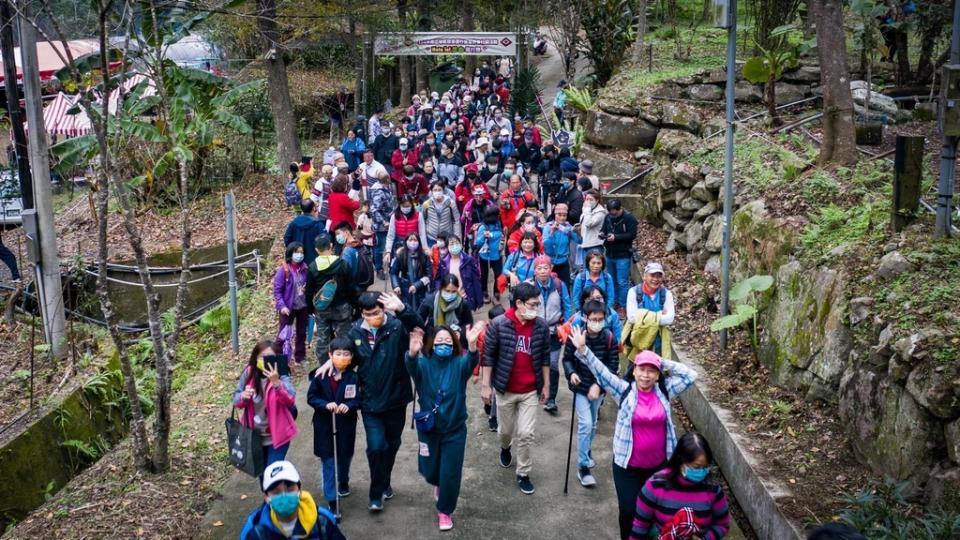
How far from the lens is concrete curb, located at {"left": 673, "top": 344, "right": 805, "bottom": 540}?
21.9 feet

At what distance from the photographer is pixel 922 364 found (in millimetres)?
6266

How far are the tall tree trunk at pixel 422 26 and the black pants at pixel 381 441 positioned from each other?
27.4 m

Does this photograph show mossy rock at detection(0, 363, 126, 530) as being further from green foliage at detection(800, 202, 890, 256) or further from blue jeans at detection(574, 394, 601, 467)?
green foliage at detection(800, 202, 890, 256)

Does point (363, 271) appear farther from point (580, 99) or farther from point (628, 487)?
point (580, 99)

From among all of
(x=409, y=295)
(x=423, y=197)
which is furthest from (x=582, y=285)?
(x=423, y=197)

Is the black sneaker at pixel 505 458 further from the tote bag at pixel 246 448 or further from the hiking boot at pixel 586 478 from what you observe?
the tote bag at pixel 246 448

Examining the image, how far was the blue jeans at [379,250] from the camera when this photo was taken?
13.2 meters

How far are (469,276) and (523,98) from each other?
18373mm

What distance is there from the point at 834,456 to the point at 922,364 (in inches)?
52.5

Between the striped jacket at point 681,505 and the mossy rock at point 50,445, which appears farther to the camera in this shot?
the mossy rock at point 50,445

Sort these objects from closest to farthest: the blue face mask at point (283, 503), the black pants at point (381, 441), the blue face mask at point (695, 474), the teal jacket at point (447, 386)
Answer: the blue face mask at point (283, 503)
the blue face mask at point (695, 474)
the teal jacket at point (447, 386)
the black pants at point (381, 441)

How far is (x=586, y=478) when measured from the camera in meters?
7.64

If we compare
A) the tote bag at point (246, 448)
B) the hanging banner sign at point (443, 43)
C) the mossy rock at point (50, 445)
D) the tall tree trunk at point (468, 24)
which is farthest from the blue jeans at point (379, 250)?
the tall tree trunk at point (468, 24)

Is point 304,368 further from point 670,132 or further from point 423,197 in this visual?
point 670,132
